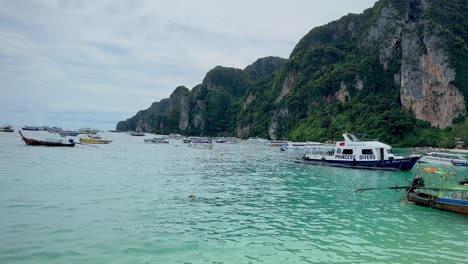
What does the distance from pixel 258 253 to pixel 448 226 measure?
10702mm

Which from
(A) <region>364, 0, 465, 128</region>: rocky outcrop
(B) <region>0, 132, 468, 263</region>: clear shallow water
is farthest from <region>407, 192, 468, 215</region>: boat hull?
(A) <region>364, 0, 465, 128</region>: rocky outcrop

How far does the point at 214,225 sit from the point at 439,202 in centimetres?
1364

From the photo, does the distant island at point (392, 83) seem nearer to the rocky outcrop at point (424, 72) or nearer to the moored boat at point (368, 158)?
the rocky outcrop at point (424, 72)

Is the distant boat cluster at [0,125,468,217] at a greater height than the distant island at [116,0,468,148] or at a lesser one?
lesser

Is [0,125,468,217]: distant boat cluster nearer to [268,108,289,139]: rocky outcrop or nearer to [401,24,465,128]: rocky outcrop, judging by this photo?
[401,24,465,128]: rocky outcrop

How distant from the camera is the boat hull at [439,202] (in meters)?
19.8

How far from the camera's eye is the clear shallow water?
42.0ft

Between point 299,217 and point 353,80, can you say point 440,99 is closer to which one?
point 353,80

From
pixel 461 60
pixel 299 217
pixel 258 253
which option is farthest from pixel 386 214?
pixel 461 60

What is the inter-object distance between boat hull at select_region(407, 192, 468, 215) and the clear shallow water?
0.52 m

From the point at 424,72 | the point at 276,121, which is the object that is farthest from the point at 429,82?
the point at 276,121

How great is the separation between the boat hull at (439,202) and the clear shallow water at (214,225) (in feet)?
1.71

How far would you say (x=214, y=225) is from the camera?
16.8 metres

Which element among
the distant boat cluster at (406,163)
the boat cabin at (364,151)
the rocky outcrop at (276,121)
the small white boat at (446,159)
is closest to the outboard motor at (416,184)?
the distant boat cluster at (406,163)
